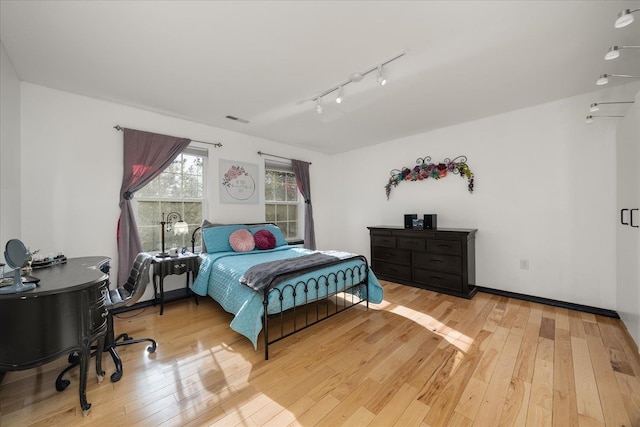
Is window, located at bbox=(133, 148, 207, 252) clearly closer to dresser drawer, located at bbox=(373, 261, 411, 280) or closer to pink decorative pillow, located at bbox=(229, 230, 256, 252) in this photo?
pink decorative pillow, located at bbox=(229, 230, 256, 252)

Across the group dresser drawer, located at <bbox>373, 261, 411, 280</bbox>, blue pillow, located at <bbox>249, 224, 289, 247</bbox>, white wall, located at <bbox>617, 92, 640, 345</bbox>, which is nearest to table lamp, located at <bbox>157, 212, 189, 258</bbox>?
blue pillow, located at <bbox>249, 224, 289, 247</bbox>

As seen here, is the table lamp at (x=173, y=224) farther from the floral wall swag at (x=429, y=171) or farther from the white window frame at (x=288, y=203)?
the floral wall swag at (x=429, y=171)

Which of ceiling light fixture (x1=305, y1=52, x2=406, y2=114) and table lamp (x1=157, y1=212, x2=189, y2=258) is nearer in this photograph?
ceiling light fixture (x1=305, y1=52, x2=406, y2=114)

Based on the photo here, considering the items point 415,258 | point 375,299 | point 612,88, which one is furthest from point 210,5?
point 612,88

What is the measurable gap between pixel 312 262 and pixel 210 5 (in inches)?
83.3

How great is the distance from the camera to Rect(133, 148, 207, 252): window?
3232mm

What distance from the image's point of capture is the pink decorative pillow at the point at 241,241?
3.38 metres

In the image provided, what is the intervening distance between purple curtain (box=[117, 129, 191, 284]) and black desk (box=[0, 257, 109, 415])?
4.74 ft

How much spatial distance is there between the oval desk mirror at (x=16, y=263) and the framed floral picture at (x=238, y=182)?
2.40 m

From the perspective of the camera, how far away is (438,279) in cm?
350

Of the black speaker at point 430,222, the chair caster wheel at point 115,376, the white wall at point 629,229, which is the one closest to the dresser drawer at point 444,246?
the black speaker at point 430,222

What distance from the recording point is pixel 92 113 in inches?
111

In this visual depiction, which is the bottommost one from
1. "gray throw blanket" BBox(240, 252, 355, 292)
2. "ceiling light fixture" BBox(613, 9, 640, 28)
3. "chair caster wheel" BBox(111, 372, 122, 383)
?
"chair caster wheel" BBox(111, 372, 122, 383)

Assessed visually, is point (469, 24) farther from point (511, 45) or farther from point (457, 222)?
point (457, 222)
